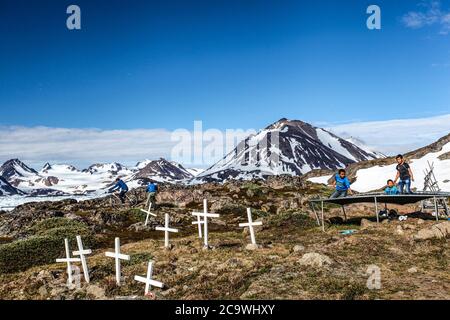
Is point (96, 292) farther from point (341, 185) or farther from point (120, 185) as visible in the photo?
point (120, 185)

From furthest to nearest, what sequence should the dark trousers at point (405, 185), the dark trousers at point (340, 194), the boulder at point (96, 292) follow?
the dark trousers at point (340, 194), the dark trousers at point (405, 185), the boulder at point (96, 292)

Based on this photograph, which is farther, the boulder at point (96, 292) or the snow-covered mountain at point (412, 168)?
the snow-covered mountain at point (412, 168)

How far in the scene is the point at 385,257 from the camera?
20000 millimetres

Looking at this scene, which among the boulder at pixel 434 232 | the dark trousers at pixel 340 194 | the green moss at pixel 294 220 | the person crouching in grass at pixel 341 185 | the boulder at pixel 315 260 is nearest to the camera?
the boulder at pixel 315 260

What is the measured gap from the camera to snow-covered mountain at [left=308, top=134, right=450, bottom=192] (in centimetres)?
12100

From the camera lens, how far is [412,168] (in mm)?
129625

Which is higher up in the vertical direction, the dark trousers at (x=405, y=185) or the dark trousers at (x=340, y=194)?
the dark trousers at (x=405, y=185)

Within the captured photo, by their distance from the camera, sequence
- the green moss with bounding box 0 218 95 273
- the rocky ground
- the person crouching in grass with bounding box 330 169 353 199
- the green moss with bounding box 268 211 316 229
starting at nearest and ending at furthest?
the rocky ground
the person crouching in grass with bounding box 330 169 353 199
the green moss with bounding box 0 218 95 273
the green moss with bounding box 268 211 316 229

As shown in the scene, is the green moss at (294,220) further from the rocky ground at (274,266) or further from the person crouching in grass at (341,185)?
the person crouching in grass at (341,185)

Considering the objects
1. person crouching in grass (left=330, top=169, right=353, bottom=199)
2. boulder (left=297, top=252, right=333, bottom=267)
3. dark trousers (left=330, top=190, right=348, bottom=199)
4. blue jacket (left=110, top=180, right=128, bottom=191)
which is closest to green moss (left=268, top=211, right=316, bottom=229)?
dark trousers (left=330, top=190, right=348, bottom=199)

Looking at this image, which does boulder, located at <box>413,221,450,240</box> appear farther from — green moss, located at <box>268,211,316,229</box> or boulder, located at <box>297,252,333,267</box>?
green moss, located at <box>268,211,316,229</box>

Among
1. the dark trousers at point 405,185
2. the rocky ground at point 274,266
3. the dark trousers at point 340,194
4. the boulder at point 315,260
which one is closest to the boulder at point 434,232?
the rocky ground at point 274,266

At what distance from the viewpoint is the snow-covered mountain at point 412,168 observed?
12100cm

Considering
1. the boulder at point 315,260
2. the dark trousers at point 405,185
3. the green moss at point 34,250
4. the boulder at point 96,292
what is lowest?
the green moss at point 34,250
